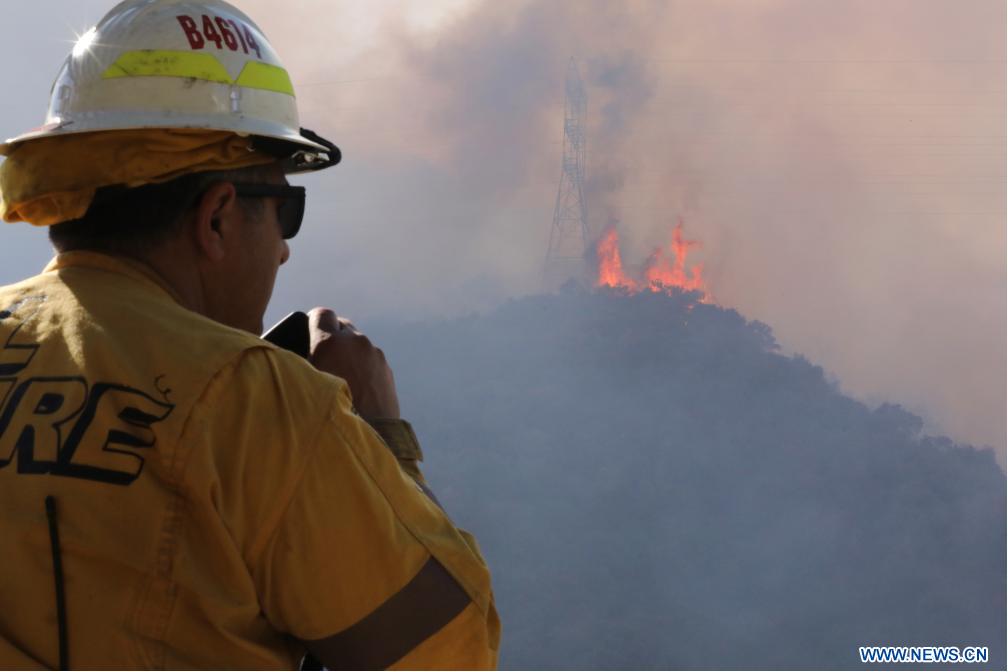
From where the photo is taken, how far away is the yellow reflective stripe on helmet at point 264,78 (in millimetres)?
2467

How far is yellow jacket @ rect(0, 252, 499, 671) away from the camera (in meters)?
1.76

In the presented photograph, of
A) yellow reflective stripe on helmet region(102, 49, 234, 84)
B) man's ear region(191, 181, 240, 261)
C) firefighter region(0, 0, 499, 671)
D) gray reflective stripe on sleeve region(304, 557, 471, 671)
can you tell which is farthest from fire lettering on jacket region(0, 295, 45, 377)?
gray reflective stripe on sleeve region(304, 557, 471, 671)

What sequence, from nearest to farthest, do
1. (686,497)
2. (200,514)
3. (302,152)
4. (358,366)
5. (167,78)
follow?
Result: (200,514), (167,78), (358,366), (302,152), (686,497)

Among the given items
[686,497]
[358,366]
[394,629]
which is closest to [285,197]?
[358,366]

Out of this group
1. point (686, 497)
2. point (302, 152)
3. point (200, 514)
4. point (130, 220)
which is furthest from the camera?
point (686, 497)

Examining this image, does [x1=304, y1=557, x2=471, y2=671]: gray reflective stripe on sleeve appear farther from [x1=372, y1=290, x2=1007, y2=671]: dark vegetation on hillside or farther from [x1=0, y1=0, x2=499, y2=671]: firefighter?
[x1=372, y1=290, x2=1007, y2=671]: dark vegetation on hillside

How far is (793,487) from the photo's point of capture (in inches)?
3278

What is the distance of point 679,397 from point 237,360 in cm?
8888

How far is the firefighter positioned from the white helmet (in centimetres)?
9

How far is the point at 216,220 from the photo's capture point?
2232 millimetres

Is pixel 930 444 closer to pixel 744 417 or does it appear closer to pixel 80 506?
pixel 744 417

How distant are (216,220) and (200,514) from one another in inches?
29.6

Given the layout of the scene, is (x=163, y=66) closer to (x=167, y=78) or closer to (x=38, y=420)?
(x=167, y=78)

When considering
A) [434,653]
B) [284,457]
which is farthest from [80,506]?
[434,653]
